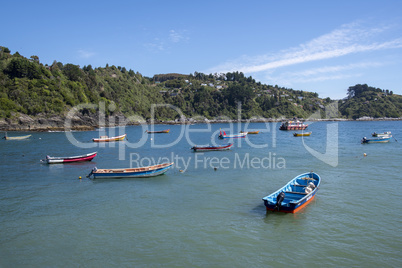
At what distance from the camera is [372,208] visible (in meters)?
19.9

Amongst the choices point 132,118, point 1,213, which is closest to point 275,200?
point 1,213

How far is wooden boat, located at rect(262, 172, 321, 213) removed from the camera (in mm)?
18484

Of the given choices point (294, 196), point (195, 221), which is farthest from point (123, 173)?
point (294, 196)

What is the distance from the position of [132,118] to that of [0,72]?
72386mm

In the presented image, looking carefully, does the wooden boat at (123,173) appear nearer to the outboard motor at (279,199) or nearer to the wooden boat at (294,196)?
the wooden boat at (294,196)

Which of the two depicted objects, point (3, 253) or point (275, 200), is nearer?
point (3, 253)

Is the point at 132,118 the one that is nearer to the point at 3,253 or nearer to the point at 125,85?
the point at 125,85

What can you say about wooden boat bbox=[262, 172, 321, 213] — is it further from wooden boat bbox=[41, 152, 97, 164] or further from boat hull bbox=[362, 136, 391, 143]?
boat hull bbox=[362, 136, 391, 143]

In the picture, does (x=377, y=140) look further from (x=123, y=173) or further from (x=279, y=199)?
(x=123, y=173)

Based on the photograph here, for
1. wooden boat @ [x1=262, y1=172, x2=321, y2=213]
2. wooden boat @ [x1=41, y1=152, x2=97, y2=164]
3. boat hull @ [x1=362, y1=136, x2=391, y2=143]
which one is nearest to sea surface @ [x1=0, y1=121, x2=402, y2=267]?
wooden boat @ [x1=262, y1=172, x2=321, y2=213]

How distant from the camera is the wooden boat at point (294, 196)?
18.5 m

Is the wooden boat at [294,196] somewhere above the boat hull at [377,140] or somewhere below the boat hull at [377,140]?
below

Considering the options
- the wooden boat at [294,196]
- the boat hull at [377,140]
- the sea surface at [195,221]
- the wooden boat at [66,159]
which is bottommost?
the sea surface at [195,221]

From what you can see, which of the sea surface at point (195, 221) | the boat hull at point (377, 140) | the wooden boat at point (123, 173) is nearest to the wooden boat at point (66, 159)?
the sea surface at point (195, 221)
